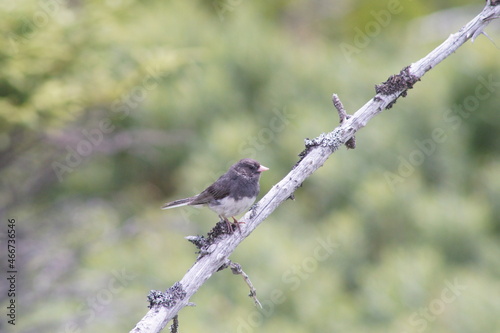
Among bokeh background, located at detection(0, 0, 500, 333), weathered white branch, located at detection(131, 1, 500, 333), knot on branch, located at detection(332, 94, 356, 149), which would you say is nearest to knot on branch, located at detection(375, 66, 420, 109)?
weathered white branch, located at detection(131, 1, 500, 333)

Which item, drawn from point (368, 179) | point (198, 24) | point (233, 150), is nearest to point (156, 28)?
point (198, 24)

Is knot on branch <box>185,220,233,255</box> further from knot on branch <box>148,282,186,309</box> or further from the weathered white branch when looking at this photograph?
knot on branch <box>148,282,186,309</box>

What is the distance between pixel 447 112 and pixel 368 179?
1680 millimetres

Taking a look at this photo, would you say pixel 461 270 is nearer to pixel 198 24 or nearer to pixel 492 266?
pixel 492 266

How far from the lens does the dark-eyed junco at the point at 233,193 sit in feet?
11.6

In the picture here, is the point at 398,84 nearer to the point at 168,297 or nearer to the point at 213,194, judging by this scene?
the point at 168,297

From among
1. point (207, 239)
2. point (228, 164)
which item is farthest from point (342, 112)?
point (228, 164)

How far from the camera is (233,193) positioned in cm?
360

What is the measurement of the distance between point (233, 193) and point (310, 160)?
1075 millimetres

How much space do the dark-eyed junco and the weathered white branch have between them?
2.97 feet

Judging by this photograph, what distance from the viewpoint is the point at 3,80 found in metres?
4.17

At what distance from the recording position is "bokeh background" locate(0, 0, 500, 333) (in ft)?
15.9

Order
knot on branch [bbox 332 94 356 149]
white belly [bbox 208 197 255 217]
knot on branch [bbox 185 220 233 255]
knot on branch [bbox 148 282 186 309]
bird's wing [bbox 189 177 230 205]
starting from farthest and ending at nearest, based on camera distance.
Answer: bird's wing [bbox 189 177 230 205], white belly [bbox 208 197 255 217], knot on branch [bbox 332 94 356 149], knot on branch [bbox 185 220 233 255], knot on branch [bbox 148 282 186 309]

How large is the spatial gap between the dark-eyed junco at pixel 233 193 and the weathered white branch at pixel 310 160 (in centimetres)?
91
